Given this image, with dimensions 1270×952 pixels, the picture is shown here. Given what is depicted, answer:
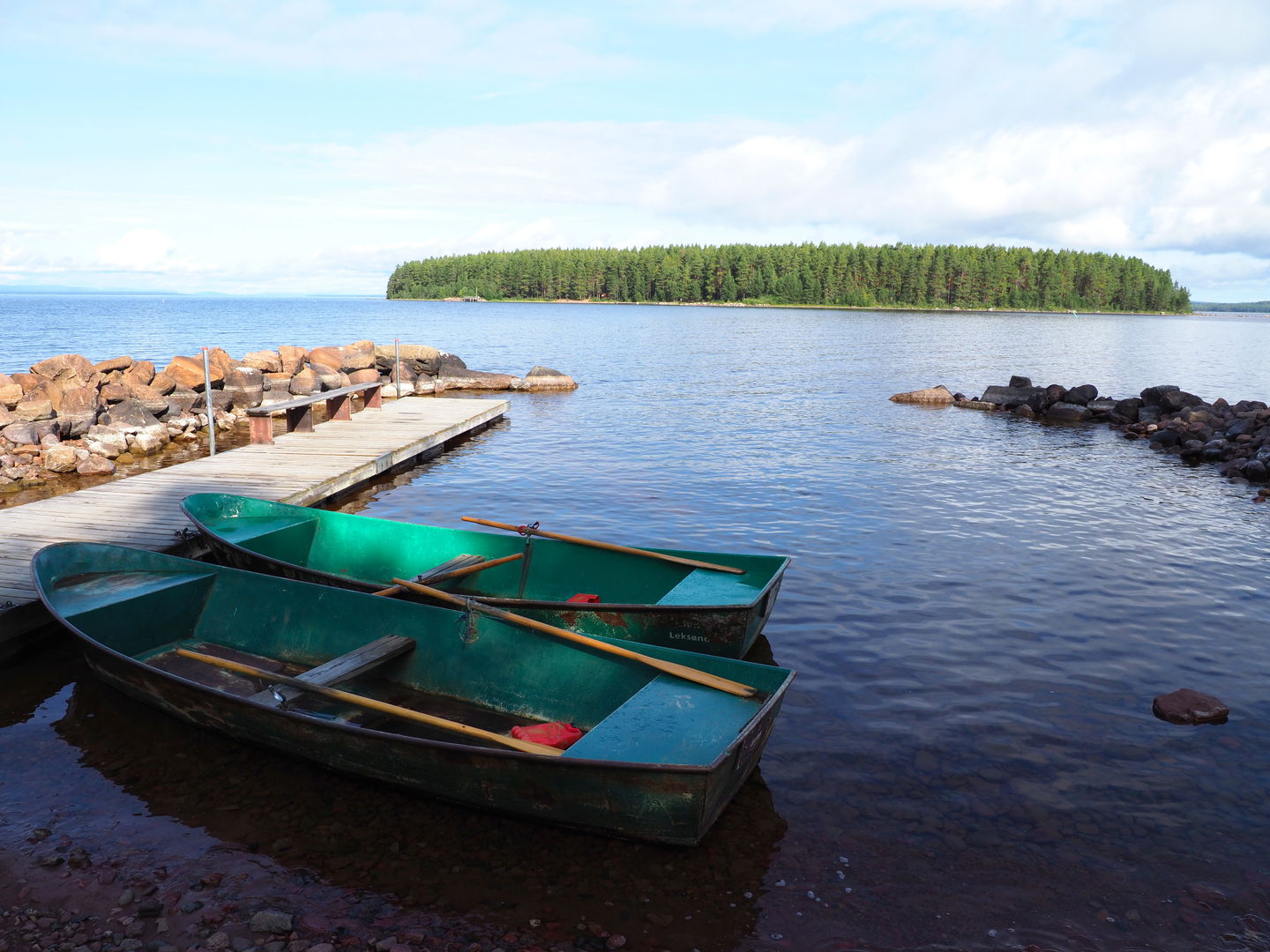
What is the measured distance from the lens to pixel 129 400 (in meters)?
20.3

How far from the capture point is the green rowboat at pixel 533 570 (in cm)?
782

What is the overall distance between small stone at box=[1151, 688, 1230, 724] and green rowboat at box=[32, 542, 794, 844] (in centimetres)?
406

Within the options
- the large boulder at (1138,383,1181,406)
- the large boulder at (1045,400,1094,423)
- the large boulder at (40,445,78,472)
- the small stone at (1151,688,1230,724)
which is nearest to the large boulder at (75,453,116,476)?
the large boulder at (40,445,78,472)

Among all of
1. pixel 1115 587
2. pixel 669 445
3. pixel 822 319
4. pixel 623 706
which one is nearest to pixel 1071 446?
pixel 669 445

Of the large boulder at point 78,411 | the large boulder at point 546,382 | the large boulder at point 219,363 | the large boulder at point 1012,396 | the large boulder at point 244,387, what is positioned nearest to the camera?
the large boulder at point 78,411

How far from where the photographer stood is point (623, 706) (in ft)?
19.5

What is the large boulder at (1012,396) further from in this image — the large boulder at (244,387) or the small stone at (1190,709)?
the large boulder at (244,387)

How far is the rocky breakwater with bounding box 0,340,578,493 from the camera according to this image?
1680 cm

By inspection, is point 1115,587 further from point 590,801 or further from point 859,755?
point 590,801

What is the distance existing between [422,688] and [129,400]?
16.9 meters

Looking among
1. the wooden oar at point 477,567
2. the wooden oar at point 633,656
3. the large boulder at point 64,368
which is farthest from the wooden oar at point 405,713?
the large boulder at point 64,368

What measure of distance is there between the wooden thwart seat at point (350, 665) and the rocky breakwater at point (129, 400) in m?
11.4

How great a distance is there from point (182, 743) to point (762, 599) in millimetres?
4930

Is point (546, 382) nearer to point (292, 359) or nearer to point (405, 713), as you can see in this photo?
point (292, 359)
